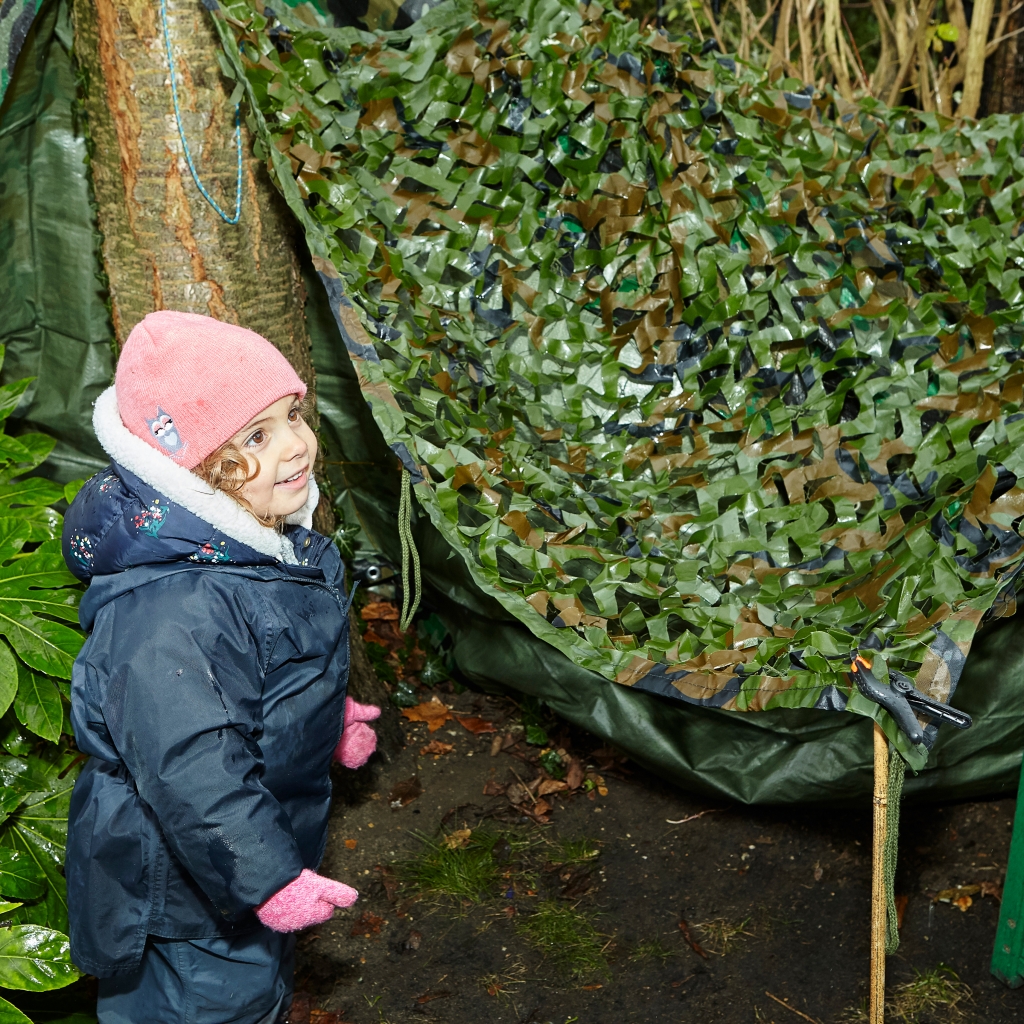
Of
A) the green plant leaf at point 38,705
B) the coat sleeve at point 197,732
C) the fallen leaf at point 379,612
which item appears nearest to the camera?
the coat sleeve at point 197,732

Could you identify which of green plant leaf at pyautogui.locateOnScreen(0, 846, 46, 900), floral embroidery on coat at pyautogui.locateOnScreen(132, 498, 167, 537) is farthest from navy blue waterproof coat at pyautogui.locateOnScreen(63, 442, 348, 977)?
green plant leaf at pyautogui.locateOnScreen(0, 846, 46, 900)

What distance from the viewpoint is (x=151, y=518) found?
1.63 meters

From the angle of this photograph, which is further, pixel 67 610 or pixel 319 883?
pixel 67 610

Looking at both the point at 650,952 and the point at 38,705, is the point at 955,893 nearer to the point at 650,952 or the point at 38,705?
the point at 650,952

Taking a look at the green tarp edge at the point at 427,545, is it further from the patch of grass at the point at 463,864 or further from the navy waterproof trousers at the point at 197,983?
the navy waterproof trousers at the point at 197,983

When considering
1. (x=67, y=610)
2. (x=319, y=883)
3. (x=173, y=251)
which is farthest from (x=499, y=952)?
(x=173, y=251)

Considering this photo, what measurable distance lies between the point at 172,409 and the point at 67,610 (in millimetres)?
744

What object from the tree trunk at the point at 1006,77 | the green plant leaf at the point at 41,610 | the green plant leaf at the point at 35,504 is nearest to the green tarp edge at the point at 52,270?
the green plant leaf at the point at 35,504

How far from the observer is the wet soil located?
2.43m

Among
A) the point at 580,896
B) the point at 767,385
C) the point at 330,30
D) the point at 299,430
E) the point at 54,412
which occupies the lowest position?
the point at 580,896

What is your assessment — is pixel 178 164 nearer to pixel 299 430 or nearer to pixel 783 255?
pixel 299 430

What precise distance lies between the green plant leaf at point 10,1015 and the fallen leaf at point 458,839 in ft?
3.99

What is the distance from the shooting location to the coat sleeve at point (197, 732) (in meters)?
1.57

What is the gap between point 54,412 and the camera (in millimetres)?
3277
